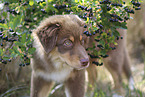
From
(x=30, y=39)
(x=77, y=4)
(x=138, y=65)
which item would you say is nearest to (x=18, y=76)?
(x=30, y=39)

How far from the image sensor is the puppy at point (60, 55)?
10.2 feet

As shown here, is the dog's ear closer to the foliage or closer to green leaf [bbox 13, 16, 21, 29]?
the foliage

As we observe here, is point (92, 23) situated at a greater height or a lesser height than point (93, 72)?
greater

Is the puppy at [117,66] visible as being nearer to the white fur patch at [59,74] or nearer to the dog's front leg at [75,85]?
the dog's front leg at [75,85]

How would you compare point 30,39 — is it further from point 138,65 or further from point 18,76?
point 138,65

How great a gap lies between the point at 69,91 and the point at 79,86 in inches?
7.9

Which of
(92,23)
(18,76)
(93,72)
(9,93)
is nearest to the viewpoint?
(92,23)

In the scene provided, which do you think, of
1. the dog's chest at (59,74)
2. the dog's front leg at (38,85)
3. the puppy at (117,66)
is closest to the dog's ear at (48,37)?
the dog's chest at (59,74)

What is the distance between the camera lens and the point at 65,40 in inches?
125

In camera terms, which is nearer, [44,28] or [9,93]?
[44,28]

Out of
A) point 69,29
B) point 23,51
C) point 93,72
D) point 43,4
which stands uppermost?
point 43,4

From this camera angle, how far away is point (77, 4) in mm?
3359

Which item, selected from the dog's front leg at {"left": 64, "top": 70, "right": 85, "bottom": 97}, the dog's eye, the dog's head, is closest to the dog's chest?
the dog's front leg at {"left": 64, "top": 70, "right": 85, "bottom": 97}

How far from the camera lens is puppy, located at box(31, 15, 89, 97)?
10.2ft
